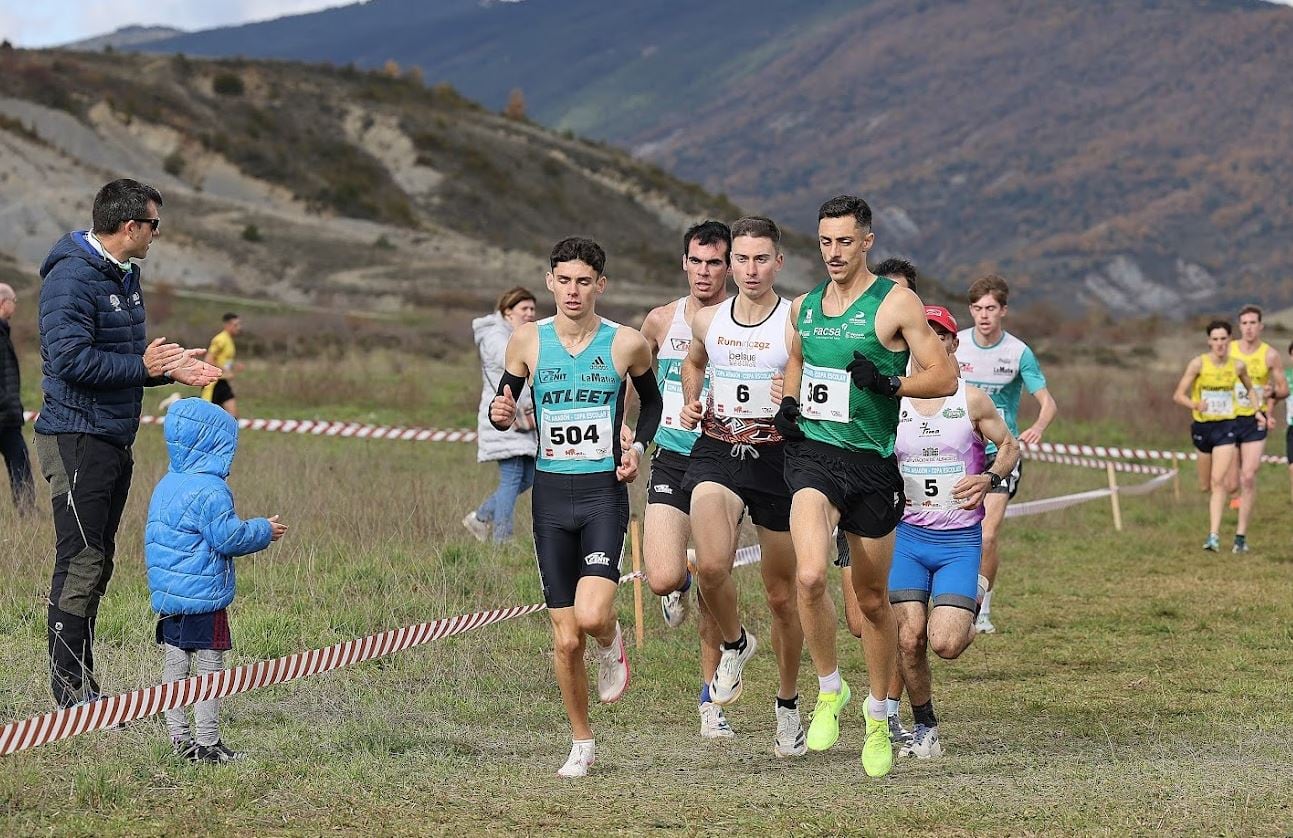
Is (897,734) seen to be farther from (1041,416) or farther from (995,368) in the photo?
(1041,416)

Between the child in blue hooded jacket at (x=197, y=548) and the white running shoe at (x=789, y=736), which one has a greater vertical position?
the child in blue hooded jacket at (x=197, y=548)

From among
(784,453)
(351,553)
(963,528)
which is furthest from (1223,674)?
(351,553)

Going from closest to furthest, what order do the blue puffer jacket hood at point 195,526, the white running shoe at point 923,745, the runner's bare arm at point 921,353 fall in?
1. the blue puffer jacket hood at point 195,526
2. the runner's bare arm at point 921,353
3. the white running shoe at point 923,745

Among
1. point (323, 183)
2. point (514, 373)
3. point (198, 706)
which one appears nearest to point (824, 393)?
point (514, 373)

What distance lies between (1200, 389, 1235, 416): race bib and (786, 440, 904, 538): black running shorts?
28.4ft

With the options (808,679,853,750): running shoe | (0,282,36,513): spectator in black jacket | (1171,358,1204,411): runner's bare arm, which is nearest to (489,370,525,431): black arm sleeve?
(808,679,853,750): running shoe

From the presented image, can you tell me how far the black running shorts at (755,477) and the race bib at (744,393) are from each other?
0.16 metres

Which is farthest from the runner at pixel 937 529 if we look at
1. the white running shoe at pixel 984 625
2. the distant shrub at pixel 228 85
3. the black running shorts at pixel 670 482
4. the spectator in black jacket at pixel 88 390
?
the distant shrub at pixel 228 85

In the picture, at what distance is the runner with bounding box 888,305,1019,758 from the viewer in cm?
820

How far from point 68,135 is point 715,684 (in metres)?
76.3

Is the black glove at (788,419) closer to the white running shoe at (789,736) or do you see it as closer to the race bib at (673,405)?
the race bib at (673,405)

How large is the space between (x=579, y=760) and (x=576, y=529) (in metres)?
0.96

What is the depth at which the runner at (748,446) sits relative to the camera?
834 cm

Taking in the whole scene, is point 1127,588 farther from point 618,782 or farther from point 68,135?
point 68,135
